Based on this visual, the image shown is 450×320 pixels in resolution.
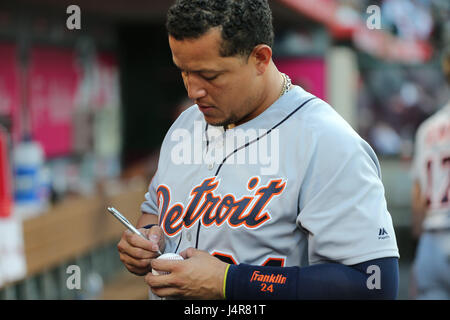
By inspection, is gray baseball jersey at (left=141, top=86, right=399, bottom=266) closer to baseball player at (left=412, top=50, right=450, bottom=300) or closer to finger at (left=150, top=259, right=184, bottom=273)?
finger at (left=150, top=259, right=184, bottom=273)

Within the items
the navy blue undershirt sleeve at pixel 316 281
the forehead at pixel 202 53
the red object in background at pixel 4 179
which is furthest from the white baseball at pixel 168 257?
the red object in background at pixel 4 179

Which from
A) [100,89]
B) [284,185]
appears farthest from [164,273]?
[100,89]

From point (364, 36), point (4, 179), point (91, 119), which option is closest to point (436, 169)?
point (4, 179)

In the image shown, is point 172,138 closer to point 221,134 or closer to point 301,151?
point 221,134

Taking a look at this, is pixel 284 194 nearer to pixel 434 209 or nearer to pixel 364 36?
pixel 434 209

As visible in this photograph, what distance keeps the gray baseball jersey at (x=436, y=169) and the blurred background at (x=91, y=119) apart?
2.22ft

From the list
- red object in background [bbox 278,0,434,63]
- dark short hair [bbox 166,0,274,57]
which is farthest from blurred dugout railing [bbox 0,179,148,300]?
dark short hair [bbox 166,0,274,57]

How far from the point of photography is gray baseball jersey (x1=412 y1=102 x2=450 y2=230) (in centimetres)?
335

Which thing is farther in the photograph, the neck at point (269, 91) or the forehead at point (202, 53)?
the neck at point (269, 91)

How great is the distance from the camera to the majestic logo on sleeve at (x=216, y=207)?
1739mm

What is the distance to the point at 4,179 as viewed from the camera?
4.18 m

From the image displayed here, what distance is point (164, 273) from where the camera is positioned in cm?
178

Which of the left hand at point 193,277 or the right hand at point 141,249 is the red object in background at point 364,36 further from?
the left hand at point 193,277

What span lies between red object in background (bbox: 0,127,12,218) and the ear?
270 centimetres
